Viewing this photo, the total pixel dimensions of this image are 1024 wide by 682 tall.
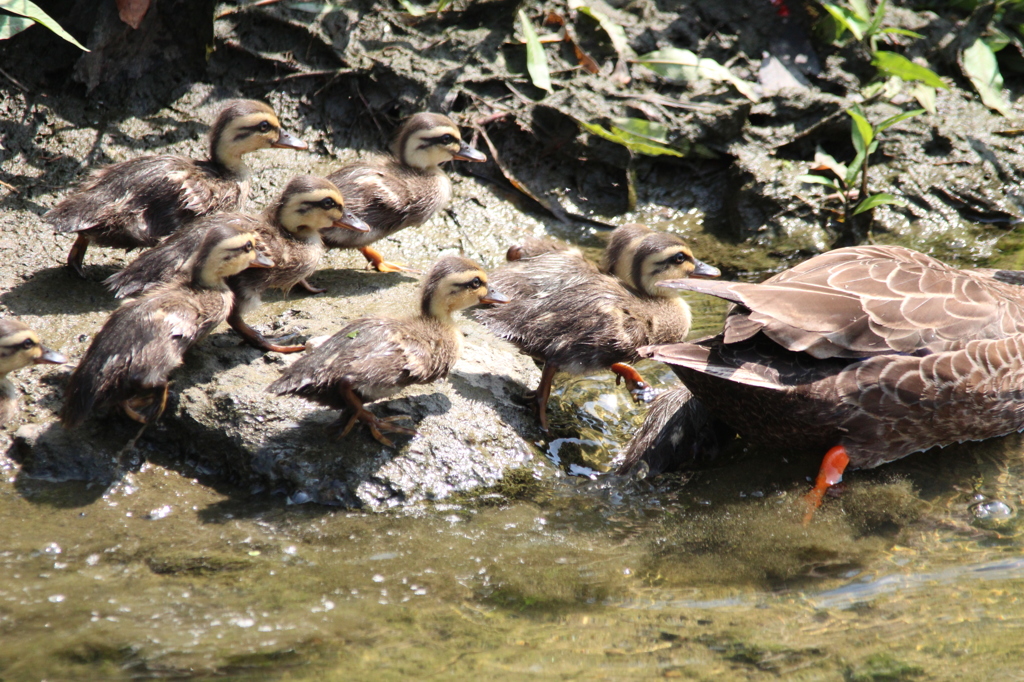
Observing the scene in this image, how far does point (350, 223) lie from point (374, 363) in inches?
65.7

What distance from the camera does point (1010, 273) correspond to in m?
5.20

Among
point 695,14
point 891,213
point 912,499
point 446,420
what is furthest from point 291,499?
point 695,14

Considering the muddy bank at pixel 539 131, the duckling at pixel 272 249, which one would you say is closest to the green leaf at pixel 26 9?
the muddy bank at pixel 539 131

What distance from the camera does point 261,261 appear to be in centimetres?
481

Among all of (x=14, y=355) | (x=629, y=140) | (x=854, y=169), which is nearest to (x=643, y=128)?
(x=629, y=140)

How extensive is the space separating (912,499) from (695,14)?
5.06 metres

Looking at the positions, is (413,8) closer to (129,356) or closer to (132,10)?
(132,10)

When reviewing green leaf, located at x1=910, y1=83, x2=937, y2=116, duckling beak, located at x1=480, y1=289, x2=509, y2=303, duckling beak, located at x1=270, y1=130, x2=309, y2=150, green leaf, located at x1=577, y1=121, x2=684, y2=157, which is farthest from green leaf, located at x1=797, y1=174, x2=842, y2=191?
duckling beak, located at x1=270, y1=130, x2=309, y2=150

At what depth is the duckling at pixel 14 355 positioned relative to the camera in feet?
13.6

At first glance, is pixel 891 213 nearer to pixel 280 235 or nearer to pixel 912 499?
pixel 912 499

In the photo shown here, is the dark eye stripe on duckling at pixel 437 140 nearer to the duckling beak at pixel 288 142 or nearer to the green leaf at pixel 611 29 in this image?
the duckling beak at pixel 288 142

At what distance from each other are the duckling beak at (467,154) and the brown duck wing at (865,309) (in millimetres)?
2663

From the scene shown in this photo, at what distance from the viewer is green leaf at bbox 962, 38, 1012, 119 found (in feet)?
24.9

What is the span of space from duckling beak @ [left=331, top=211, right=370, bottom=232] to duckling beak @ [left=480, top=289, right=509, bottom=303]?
42.9 inches
